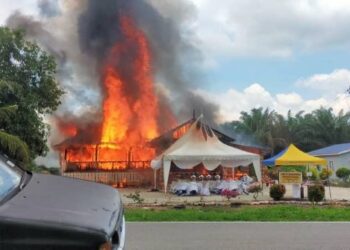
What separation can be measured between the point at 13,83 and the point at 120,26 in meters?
18.7

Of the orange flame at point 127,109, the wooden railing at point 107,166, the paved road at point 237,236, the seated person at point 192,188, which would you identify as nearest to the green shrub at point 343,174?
the orange flame at point 127,109

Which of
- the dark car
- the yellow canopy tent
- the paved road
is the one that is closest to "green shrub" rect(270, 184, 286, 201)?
the yellow canopy tent

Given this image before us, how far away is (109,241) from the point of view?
2574 mm

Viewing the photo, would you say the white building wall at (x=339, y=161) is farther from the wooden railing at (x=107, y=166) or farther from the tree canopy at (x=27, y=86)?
the tree canopy at (x=27, y=86)

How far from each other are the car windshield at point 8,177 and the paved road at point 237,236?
481 cm

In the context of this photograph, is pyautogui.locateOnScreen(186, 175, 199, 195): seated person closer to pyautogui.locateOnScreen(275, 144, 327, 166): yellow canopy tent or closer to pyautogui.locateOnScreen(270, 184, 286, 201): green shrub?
pyautogui.locateOnScreen(275, 144, 327, 166): yellow canopy tent

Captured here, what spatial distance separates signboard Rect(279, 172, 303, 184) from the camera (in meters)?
19.1

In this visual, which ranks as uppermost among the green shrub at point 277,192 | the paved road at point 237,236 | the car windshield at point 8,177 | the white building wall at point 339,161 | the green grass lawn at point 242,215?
the white building wall at point 339,161

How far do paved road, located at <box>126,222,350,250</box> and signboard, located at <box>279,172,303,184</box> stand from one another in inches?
314

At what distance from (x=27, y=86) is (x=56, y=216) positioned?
2069 cm

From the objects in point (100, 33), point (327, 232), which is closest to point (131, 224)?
point (327, 232)

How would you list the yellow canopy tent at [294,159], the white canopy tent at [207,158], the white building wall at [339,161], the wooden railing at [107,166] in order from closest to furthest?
the yellow canopy tent at [294,159], the white canopy tent at [207,158], the wooden railing at [107,166], the white building wall at [339,161]

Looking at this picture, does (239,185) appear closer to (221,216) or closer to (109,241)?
(221,216)

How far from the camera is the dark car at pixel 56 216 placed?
2434 millimetres
